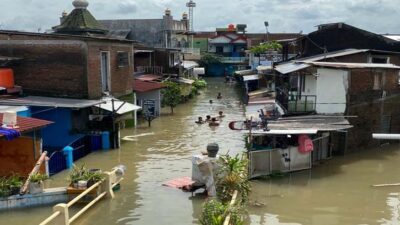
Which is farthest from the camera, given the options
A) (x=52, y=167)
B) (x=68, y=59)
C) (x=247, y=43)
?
(x=247, y=43)

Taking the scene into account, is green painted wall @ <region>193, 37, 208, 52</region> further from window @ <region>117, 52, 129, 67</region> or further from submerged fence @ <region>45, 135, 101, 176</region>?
submerged fence @ <region>45, 135, 101, 176</region>

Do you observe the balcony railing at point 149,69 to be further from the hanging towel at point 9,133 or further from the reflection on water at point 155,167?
the hanging towel at point 9,133

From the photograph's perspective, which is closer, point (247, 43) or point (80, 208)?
point (80, 208)

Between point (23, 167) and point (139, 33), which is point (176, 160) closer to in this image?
point (23, 167)

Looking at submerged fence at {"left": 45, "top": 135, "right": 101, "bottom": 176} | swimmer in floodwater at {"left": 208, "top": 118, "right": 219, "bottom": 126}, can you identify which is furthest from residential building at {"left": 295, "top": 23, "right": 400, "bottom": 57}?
submerged fence at {"left": 45, "top": 135, "right": 101, "bottom": 176}

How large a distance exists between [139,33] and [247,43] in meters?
27.3

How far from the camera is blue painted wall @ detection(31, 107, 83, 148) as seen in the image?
23.9m

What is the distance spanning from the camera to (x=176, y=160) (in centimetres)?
2272

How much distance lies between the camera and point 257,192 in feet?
57.5

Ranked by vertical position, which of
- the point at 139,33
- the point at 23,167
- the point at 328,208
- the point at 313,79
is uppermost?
the point at 139,33

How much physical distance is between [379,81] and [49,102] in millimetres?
17924

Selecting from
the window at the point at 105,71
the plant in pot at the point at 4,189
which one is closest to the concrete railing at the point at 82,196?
the plant in pot at the point at 4,189

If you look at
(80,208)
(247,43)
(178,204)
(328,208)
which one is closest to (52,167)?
(80,208)

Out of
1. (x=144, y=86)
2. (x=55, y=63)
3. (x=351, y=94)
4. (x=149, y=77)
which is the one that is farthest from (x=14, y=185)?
(x=149, y=77)
